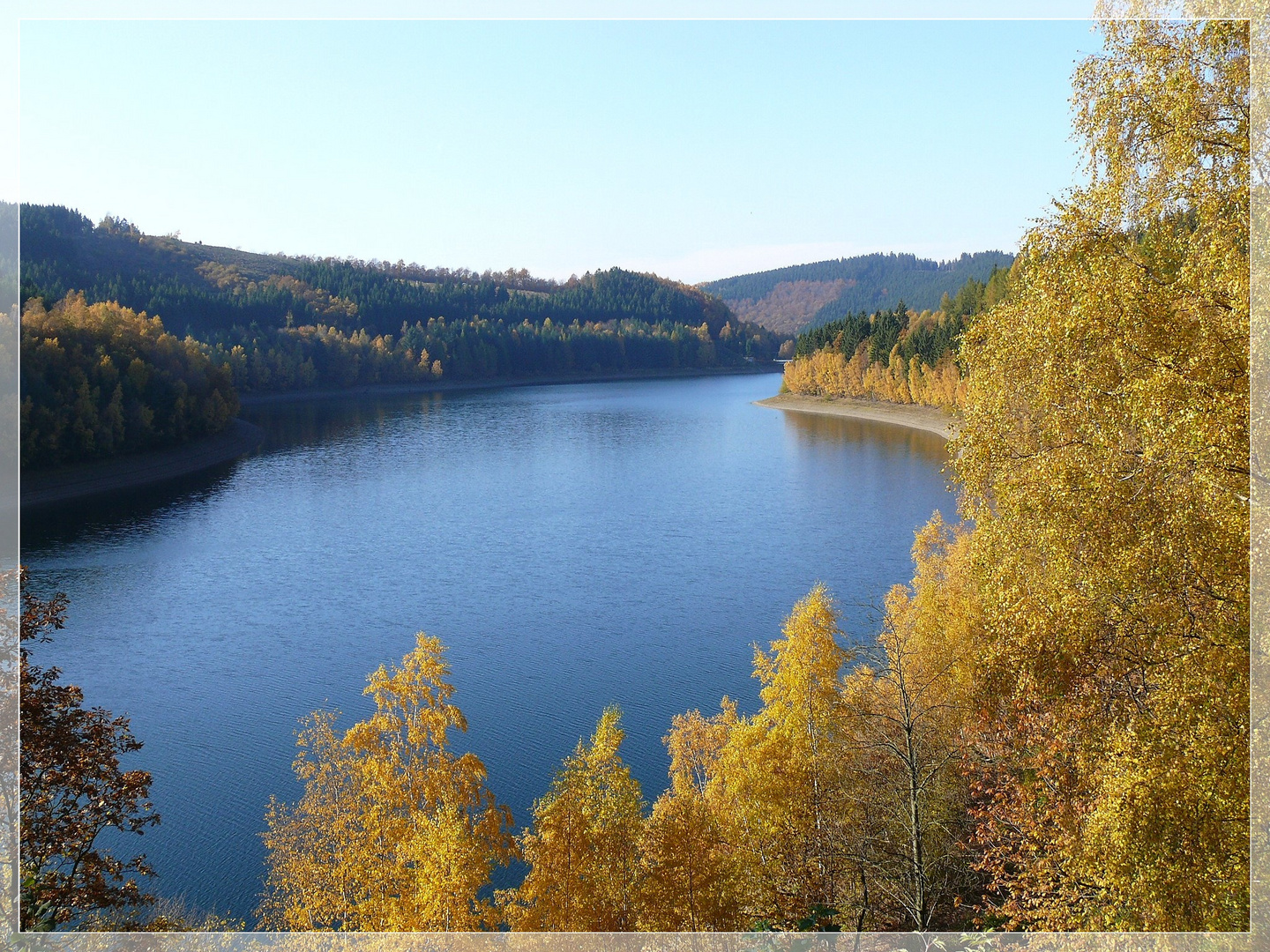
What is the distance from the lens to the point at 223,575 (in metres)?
29.8

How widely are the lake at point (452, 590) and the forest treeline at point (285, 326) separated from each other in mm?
4939

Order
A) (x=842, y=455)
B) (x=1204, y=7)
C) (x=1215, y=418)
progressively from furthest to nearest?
1. (x=842, y=455)
2. (x=1204, y=7)
3. (x=1215, y=418)

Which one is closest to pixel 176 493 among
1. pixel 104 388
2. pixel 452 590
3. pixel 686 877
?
pixel 104 388

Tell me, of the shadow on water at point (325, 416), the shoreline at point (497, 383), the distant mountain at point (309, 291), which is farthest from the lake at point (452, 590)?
the shoreline at point (497, 383)

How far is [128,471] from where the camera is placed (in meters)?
46.0

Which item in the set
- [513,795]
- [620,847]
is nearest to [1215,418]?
[620,847]

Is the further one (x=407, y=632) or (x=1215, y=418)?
(x=407, y=632)

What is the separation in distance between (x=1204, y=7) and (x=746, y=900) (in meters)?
8.84

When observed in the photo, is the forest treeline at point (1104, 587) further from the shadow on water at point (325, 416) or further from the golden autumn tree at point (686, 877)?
the shadow on water at point (325, 416)

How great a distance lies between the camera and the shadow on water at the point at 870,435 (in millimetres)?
54528

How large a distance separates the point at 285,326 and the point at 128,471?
66.4 metres

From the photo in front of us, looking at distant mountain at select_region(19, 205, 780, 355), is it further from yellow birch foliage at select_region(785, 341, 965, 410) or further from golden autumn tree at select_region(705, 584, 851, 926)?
golden autumn tree at select_region(705, 584, 851, 926)

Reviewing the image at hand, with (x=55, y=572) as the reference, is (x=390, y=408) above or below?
above

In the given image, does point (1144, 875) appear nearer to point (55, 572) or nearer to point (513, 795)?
point (513, 795)
